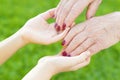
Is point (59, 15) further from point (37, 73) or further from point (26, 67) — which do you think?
point (26, 67)

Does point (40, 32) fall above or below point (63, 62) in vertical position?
above

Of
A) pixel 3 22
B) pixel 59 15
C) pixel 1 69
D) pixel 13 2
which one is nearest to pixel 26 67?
pixel 1 69

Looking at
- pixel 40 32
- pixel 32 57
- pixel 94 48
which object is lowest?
pixel 94 48

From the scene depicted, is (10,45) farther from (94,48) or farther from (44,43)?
(94,48)

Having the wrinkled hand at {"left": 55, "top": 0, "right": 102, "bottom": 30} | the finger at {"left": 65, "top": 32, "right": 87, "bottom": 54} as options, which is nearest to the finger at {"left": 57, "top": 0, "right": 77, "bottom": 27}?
the wrinkled hand at {"left": 55, "top": 0, "right": 102, "bottom": 30}

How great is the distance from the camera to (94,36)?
9.43 ft

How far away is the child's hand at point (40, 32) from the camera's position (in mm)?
2854

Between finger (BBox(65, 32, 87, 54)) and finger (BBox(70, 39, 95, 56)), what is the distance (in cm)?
2

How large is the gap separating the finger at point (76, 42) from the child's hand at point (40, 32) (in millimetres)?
69

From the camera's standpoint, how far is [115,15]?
9.61ft

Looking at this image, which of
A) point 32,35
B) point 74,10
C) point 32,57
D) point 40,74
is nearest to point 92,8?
point 74,10

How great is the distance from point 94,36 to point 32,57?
142 cm

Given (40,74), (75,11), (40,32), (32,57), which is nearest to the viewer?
(40,74)

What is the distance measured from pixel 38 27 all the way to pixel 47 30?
56mm
